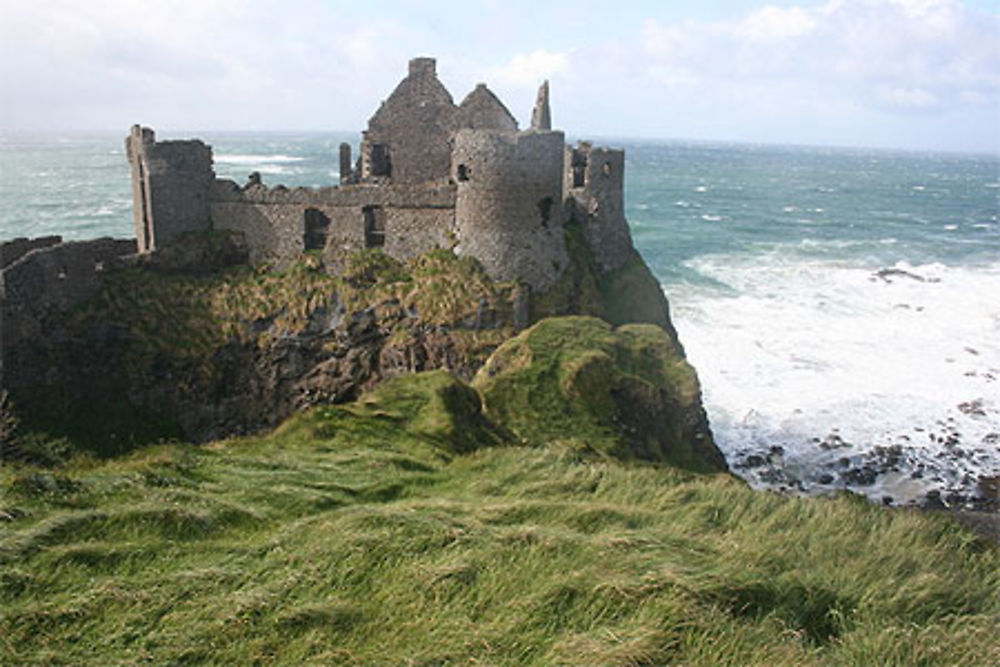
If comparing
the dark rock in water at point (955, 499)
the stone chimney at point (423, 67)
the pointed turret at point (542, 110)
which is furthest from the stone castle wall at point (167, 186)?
the dark rock in water at point (955, 499)

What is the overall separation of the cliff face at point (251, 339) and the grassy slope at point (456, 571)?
12.6 meters

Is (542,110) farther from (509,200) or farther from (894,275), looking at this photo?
(894,275)

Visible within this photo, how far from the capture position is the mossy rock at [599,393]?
55.0ft

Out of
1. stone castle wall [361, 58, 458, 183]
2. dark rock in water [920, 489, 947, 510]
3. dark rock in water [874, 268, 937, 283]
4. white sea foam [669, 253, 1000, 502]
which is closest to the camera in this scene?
dark rock in water [920, 489, 947, 510]

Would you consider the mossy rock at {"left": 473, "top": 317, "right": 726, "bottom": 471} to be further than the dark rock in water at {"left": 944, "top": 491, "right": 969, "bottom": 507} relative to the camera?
No

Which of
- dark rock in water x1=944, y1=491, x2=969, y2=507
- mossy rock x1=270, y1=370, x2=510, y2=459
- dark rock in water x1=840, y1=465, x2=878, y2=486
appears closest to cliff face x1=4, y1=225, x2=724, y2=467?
mossy rock x1=270, y1=370, x2=510, y2=459

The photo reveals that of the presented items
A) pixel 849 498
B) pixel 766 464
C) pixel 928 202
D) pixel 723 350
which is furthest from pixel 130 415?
pixel 928 202

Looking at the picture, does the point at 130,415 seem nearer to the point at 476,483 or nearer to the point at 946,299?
the point at 476,483

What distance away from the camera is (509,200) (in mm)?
23484

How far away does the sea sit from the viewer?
1260 inches

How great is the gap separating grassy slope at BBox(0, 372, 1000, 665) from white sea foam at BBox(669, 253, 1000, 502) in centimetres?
2209

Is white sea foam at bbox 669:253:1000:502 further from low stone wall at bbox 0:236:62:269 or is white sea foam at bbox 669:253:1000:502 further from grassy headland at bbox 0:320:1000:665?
low stone wall at bbox 0:236:62:269

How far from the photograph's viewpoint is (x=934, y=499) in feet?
93.0

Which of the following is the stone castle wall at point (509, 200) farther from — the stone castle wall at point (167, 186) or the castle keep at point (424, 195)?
the stone castle wall at point (167, 186)
